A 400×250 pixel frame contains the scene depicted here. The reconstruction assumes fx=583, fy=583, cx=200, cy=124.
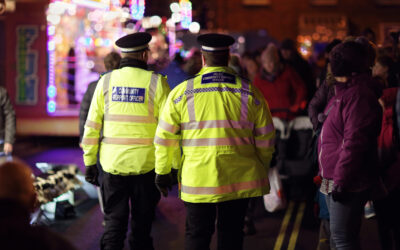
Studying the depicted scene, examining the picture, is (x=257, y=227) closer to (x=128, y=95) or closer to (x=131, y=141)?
(x=131, y=141)

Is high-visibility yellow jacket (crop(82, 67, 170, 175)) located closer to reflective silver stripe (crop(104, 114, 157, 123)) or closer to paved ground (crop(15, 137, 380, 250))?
reflective silver stripe (crop(104, 114, 157, 123))

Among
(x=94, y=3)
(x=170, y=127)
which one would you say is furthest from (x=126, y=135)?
(x=94, y=3)

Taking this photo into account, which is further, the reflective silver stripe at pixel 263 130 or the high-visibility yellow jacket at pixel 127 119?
the high-visibility yellow jacket at pixel 127 119

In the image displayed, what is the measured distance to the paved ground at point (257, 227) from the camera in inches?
258

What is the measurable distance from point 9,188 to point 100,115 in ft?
8.14

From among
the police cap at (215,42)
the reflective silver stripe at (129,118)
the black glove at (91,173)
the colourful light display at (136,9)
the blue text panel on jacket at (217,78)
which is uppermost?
the police cap at (215,42)

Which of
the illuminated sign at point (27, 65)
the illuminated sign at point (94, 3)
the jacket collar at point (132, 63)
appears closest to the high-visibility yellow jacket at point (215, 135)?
the jacket collar at point (132, 63)

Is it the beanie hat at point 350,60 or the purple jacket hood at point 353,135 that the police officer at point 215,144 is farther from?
the beanie hat at point 350,60

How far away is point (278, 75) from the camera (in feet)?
27.3

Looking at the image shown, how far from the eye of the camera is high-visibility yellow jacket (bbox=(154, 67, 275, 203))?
4340 mm

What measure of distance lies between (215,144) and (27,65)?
10690mm

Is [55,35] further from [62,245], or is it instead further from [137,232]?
[62,245]

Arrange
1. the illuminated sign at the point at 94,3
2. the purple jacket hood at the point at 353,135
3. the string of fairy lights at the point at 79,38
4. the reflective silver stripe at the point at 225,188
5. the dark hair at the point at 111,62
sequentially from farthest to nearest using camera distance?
the string of fairy lights at the point at 79,38, the illuminated sign at the point at 94,3, the dark hair at the point at 111,62, the reflective silver stripe at the point at 225,188, the purple jacket hood at the point at 353,135

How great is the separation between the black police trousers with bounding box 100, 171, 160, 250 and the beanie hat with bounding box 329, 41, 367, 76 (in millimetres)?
1895
